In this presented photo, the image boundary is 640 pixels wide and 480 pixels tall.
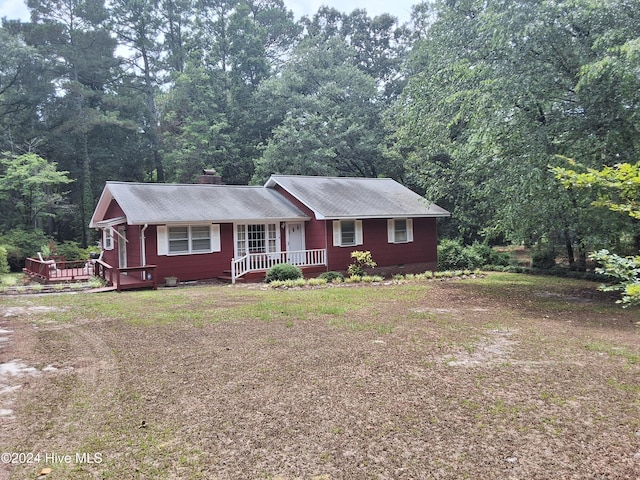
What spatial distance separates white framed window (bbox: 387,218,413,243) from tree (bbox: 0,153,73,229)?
60.1 feet

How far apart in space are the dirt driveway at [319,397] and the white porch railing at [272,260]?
6.99 metres

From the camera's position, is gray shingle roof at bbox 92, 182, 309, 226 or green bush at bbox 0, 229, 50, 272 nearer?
gray shingle roof at bbox 92, 182, 309, 226

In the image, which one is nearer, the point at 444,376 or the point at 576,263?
the point at 444,376

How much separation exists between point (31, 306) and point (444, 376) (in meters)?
9.61

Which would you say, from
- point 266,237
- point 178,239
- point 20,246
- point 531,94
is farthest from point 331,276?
point 20,246

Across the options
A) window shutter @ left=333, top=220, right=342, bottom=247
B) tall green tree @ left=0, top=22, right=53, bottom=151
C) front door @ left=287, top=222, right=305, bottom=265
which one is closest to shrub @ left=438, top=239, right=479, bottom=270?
window shutter @ left=333, top=220, right=342, bottom=247

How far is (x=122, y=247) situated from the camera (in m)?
17.0

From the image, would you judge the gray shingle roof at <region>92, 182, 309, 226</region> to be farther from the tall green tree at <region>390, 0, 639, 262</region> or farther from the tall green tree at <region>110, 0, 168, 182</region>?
the tall green tree at <region>110, 0, 168, 182</region>

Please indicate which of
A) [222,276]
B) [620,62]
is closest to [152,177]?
[222,276]

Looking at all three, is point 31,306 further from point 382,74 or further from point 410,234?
point 382,74

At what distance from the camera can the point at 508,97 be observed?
34.3ft

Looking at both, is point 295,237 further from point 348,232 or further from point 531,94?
point 531,94

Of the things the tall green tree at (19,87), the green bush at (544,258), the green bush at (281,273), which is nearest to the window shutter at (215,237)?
the green bush at (281,273)

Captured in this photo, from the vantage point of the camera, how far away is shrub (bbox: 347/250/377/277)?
17.4 meters
